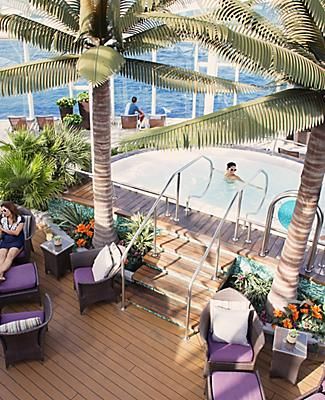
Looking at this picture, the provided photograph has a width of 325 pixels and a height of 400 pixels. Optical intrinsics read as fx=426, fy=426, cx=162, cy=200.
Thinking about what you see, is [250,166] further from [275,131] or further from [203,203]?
[275,131]

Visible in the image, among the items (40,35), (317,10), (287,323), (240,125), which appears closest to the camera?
(317,10)

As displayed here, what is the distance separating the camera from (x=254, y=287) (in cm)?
686

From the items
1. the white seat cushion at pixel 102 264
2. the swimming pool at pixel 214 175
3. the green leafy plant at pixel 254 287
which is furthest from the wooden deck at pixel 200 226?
the white seat cushion at pixel 102 264

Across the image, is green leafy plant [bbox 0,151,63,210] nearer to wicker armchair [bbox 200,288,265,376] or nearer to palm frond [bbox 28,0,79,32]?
palm frond [bbox 28,0,79,32]

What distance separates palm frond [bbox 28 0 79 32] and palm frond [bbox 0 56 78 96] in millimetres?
523

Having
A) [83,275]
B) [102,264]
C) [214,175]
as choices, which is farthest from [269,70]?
[214,175]

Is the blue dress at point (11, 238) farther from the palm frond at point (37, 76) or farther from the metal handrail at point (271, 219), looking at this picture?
the metal handrail at point (271, 219)

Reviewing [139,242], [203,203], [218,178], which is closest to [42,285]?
[139,242]

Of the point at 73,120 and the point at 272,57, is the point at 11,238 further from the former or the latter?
the point at 73,120

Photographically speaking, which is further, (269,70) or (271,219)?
(271,219)

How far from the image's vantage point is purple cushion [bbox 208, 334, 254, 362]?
17.8 feet

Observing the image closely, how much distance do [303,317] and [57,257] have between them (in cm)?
412

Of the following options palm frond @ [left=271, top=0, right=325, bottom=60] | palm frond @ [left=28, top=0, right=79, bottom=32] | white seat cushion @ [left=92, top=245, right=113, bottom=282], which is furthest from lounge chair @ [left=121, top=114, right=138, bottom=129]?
palm frond @ [left=271, top=0, right=325, bottom=60]

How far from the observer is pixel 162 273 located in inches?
284
